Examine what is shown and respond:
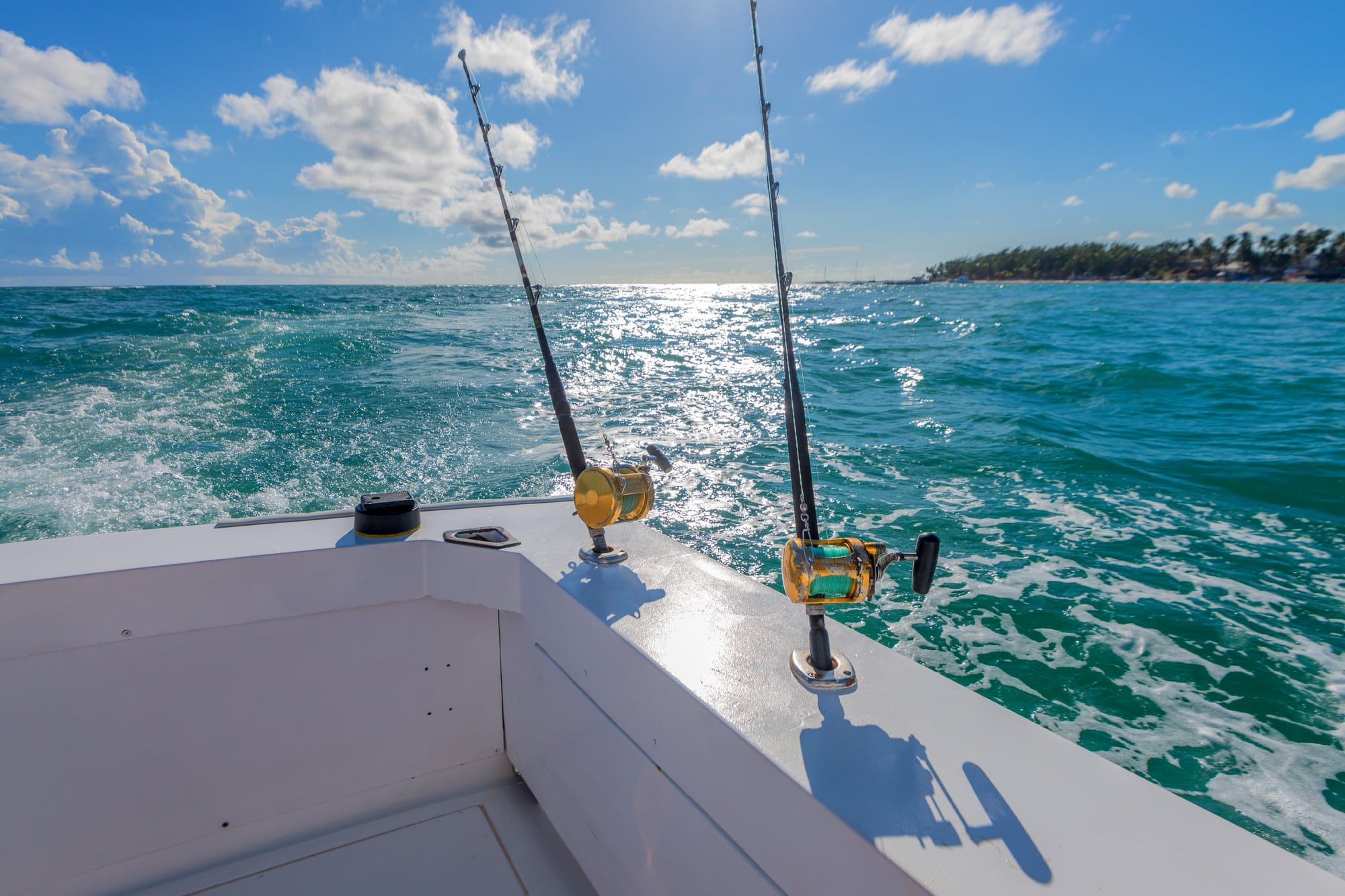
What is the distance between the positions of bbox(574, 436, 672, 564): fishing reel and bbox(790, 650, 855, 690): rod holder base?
48 centimetres

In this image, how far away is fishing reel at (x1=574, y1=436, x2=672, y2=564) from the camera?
1.26 meters

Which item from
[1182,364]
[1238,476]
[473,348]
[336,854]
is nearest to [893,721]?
[336,854]

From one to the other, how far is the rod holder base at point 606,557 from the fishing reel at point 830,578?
0.53 metres

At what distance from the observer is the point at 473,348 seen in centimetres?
1020

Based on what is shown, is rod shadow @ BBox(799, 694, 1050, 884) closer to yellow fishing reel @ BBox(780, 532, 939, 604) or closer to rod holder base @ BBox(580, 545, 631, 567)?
yellow fishing reel @ BBox(780, 532, 939, 604)

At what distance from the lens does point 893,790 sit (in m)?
0.68

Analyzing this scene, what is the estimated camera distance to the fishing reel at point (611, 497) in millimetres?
1256

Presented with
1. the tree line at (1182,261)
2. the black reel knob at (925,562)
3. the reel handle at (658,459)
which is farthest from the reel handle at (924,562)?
the tree line at (1182,261)

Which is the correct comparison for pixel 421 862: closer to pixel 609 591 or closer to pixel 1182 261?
pixel 609 591

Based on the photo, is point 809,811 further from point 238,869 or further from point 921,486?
point 921,486

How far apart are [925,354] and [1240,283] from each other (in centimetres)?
5401

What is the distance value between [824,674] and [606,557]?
59 centimetres

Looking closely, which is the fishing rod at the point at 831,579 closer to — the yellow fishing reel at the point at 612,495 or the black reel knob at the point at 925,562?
the black reel knob at the point at 925,562

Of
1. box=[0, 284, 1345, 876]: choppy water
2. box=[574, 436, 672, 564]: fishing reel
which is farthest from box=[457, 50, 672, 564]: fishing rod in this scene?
box=[0, 284, 1345, 876]: choppy water
